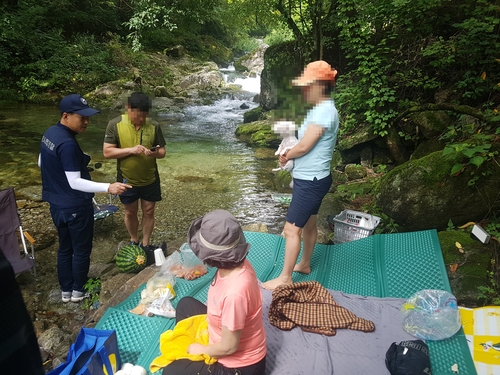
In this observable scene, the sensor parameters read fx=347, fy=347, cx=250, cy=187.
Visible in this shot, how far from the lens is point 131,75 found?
16.3 metres

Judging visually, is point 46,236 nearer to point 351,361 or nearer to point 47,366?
point 47,366

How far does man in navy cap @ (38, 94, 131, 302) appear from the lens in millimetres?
2889

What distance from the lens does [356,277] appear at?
3.33 metres

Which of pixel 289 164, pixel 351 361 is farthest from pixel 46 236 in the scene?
pixel 351 361

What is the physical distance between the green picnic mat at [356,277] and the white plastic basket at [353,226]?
27 centimetres

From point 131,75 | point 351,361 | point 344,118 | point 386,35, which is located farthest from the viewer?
point 131,75

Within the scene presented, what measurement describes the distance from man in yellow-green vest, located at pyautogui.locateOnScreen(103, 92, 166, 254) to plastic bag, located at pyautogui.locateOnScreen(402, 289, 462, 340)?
2.69 meters

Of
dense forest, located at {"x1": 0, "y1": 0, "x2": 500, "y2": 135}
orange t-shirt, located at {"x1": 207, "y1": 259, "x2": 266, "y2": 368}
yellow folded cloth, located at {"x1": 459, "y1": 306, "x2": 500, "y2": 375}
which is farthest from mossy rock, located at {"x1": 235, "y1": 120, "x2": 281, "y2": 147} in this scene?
orange t-shirt, located at {"x1": 207, "y1": 259, "x2": 266, "y2": 368}

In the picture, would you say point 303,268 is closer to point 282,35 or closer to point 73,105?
point 73,105

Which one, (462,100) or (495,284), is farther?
(462,100)

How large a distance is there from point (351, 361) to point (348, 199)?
11.3ft

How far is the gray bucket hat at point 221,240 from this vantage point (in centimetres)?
172

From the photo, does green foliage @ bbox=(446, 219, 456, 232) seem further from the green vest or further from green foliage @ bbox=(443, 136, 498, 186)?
the green vest

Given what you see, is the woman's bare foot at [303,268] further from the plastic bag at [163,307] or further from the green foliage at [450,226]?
the green foliage at [450,226]
